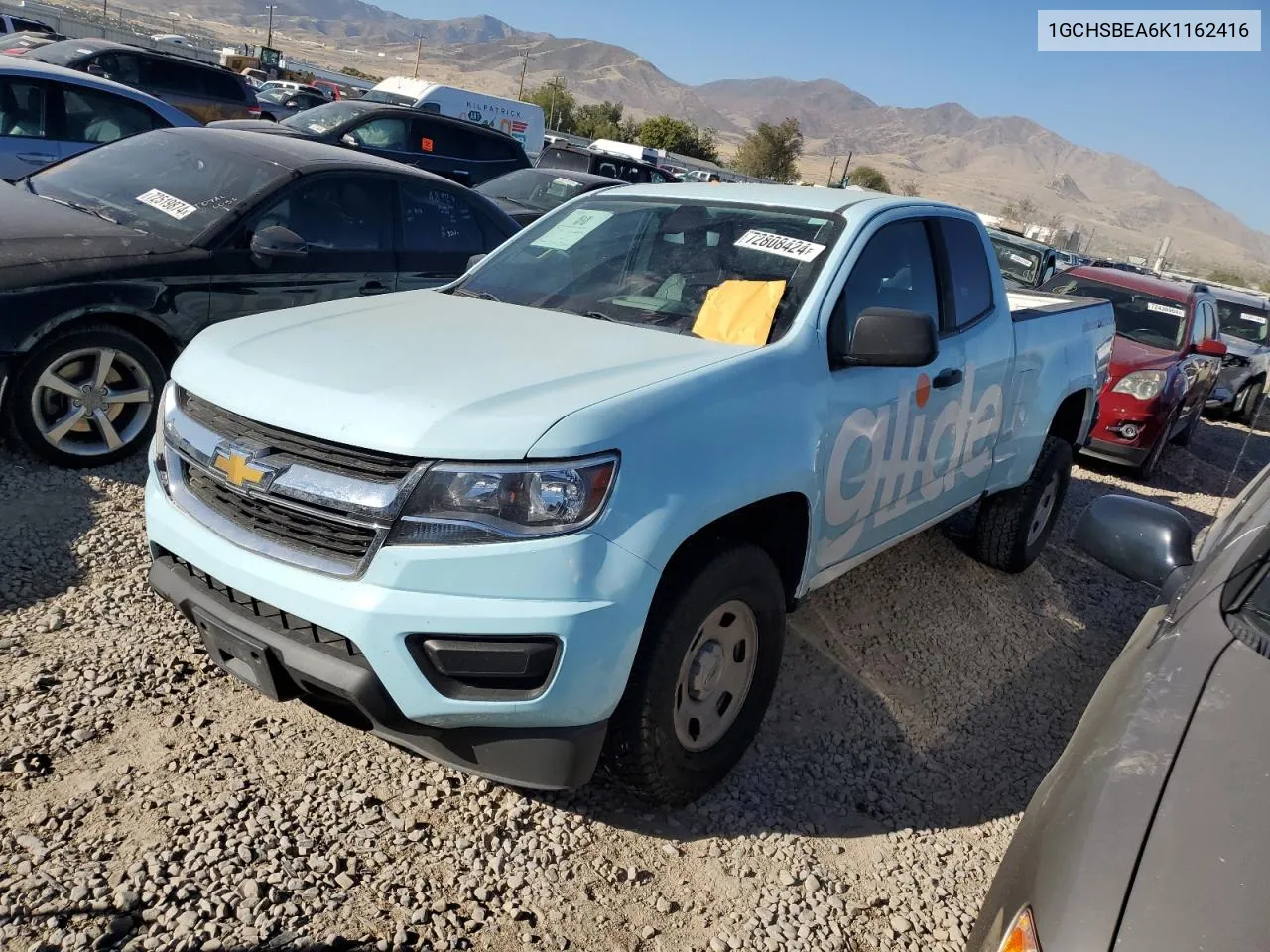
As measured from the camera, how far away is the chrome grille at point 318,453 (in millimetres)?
2291

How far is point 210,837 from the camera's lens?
2.51 meters

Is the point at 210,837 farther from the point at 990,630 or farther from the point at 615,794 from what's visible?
the point at 990,630

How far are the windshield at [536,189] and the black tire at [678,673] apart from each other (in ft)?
29.8

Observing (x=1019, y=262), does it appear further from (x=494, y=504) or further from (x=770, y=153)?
(x=770, y=153)

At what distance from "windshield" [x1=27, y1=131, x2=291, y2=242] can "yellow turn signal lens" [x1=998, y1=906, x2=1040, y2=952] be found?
4.82 m

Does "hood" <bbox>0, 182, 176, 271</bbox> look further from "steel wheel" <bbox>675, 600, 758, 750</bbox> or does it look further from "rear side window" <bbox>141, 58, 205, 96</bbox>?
"rear side window" <bbox>141, 58, 205, 96</bbox>

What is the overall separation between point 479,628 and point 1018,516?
352cm

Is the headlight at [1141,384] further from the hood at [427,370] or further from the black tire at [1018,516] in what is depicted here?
the hood at [427,370]

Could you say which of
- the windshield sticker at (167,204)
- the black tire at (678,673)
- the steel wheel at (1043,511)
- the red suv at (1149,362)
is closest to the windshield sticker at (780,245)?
the black tire at (678,673)

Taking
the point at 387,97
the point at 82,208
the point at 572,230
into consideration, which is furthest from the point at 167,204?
the point at 387,97

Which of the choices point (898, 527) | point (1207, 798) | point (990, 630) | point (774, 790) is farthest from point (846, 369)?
point (990, 630)

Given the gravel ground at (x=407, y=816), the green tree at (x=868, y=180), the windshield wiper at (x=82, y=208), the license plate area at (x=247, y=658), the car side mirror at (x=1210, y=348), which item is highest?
the green tree at (x=868, y=180)

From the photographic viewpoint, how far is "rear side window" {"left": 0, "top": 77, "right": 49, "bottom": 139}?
24.6 feet

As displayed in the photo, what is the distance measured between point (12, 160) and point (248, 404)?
6638 mm
